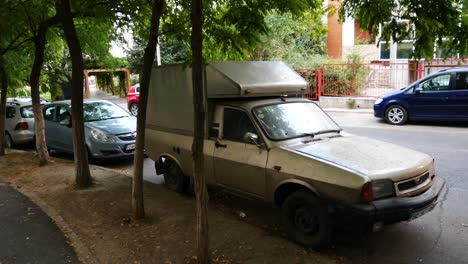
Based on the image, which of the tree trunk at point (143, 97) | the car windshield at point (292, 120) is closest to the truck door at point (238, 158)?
the car windshield at point (292, 120)

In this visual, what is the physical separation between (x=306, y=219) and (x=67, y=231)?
2.96 metres

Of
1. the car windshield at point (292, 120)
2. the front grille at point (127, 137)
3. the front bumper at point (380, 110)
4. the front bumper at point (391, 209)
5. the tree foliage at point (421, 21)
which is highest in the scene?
the tree foliage at point (421, 21)

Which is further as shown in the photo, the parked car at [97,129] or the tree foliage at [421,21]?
the parked car at [97,129]

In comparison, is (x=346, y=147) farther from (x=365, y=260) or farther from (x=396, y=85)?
(x=396, y=85)

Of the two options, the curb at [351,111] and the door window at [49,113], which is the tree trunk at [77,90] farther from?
the curb at [351,111]

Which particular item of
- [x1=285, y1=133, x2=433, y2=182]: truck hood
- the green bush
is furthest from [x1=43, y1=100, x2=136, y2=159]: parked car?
the green bush

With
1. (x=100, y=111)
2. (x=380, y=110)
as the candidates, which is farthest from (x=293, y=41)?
(x=100, y=111)

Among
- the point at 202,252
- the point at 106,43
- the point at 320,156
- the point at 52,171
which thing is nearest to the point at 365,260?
the point at 320,156

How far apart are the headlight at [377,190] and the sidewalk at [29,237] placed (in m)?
3.07

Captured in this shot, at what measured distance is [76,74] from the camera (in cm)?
705

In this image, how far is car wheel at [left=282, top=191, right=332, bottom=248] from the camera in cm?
446

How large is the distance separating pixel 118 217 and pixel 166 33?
283 cm

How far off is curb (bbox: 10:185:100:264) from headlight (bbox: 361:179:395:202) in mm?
2832

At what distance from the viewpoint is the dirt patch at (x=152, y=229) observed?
4461 millimetres
